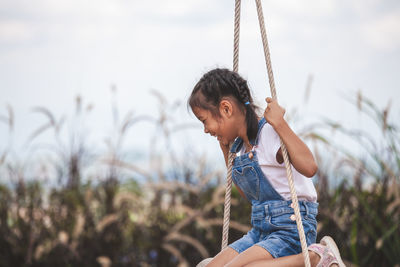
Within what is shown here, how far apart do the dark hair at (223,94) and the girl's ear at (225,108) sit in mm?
15

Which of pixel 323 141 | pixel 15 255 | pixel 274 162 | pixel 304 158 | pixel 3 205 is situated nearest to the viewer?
pixel 304 158

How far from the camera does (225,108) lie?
1.91m

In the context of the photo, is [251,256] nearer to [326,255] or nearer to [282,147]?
[326,255]

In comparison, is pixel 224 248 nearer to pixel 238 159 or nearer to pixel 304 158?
pixel 238 159

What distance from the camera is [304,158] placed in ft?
5.74

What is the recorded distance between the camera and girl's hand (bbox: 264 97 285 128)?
1776 millimetres

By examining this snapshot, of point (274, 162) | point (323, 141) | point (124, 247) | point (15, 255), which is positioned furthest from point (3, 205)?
point (274, 162)

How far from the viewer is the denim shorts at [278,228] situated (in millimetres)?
1821

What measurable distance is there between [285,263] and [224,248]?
0.30 m

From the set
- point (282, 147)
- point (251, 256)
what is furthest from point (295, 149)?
point (251, 256)

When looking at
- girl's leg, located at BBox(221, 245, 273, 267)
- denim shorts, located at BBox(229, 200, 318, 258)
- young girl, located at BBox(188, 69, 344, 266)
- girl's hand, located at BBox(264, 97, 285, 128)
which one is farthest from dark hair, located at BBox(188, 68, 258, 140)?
girl's leg, located at BBox(221, 245, 273, 267)

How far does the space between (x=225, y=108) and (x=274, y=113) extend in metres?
0.21

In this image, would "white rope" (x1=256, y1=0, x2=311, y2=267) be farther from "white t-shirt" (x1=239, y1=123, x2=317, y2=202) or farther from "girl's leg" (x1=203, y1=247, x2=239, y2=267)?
"girl's leg" (x1=203, y1=247, x2=239, y2=267)

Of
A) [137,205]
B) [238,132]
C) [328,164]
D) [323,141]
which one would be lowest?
[137,205]
